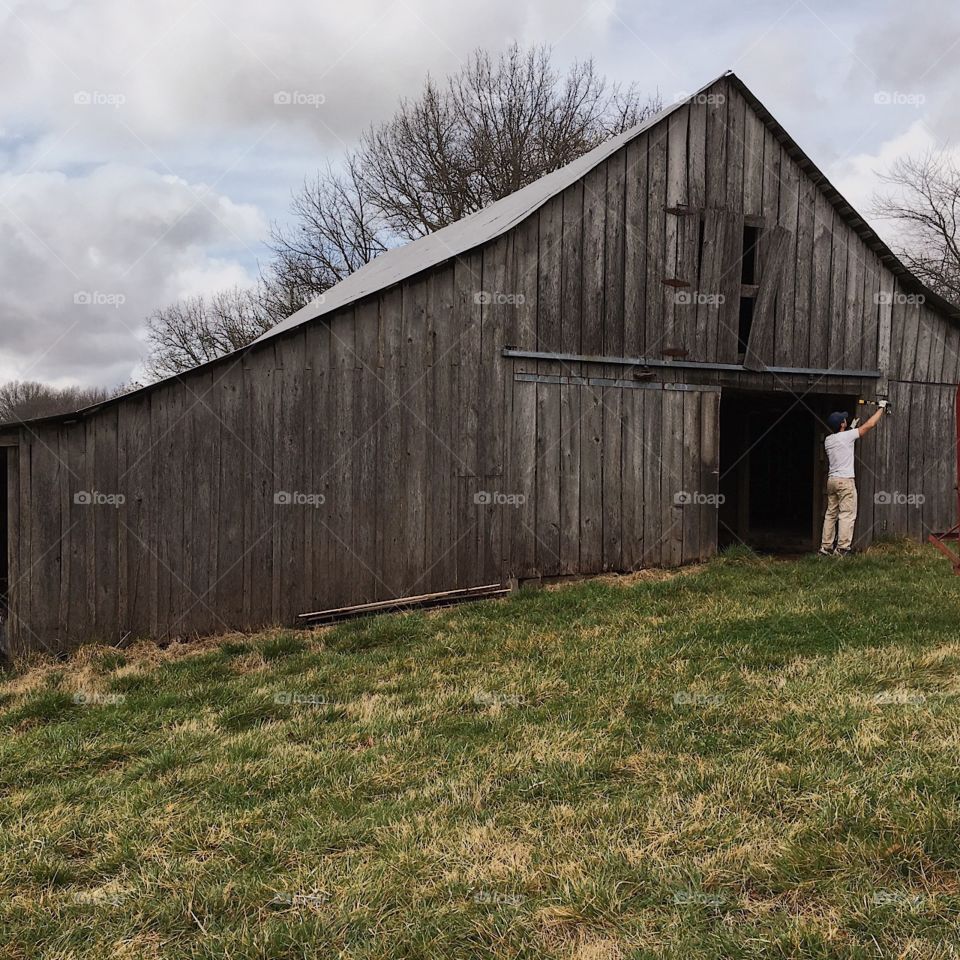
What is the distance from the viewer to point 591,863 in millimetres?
3016

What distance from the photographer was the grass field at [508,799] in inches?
105

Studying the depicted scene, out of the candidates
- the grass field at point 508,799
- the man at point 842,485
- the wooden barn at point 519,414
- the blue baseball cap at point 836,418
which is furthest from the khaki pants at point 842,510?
the grass field at point 508,799

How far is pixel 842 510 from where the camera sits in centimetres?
1016

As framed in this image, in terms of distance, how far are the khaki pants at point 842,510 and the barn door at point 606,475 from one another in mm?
1635

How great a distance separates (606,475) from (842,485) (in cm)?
341

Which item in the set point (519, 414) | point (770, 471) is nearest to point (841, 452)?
point (519, 414)

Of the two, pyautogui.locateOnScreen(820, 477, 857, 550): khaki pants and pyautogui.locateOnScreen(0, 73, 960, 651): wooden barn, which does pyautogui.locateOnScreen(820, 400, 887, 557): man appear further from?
pyautogui.locateOnScreen(0, 73, 960, 651): wooden barn

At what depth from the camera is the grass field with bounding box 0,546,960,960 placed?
2.67 m

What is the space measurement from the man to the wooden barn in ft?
3.00

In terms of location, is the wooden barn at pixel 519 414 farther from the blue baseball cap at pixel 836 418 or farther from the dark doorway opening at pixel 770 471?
the dark doorway opening at pixel 770 471

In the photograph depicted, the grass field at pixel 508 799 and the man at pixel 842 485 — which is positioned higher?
the man at pixel 842 485

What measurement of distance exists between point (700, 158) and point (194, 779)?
380 inches

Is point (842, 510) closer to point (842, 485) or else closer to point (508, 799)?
point (842, 485)

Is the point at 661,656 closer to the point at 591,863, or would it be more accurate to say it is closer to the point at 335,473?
the point at 591,863
